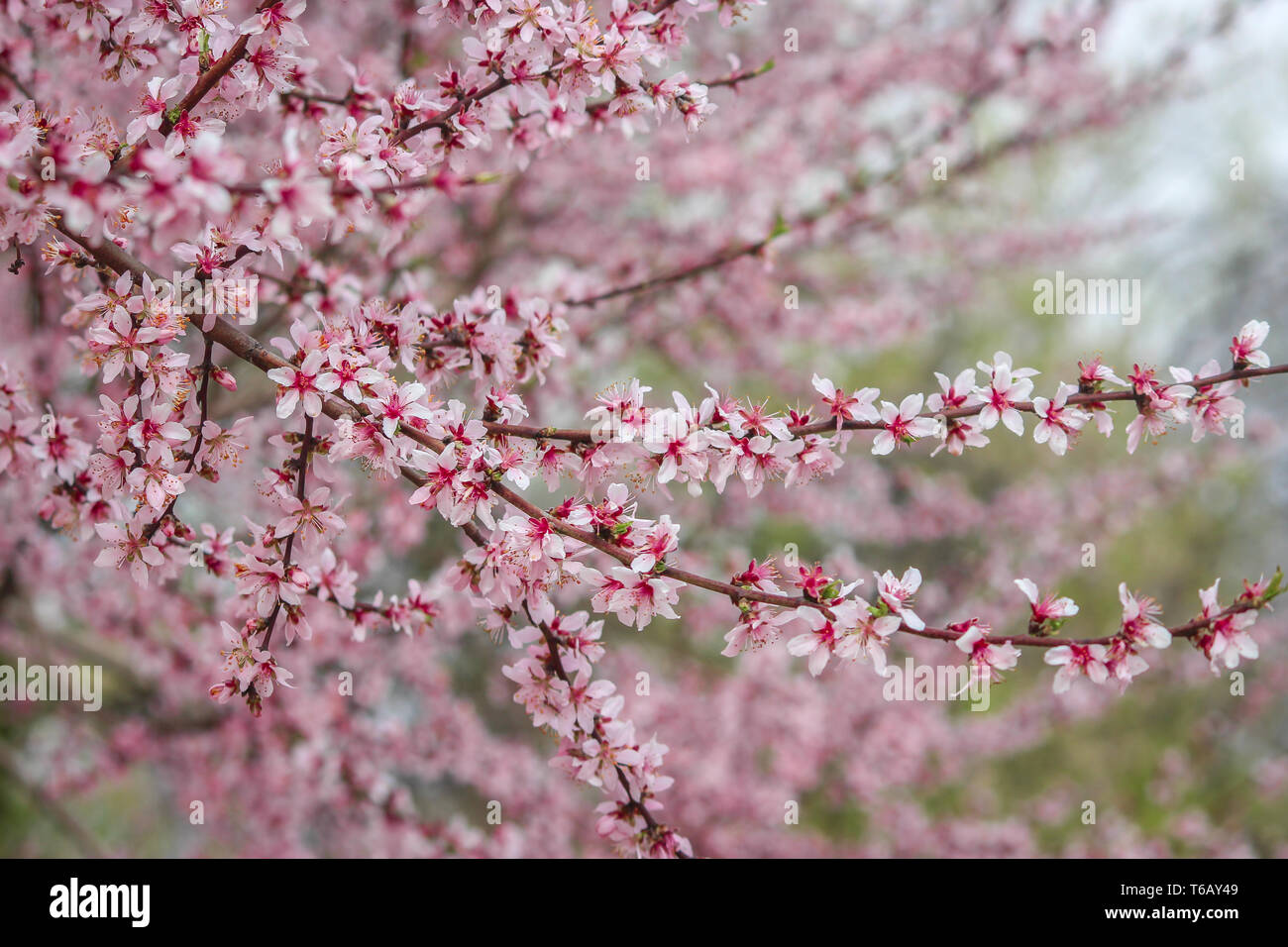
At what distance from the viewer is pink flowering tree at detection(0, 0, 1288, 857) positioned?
1.58 m

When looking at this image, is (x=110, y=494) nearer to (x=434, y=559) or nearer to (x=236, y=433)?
(x=236, y=433)

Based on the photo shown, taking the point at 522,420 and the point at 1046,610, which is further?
the point at 522,420

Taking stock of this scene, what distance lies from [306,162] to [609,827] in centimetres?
152

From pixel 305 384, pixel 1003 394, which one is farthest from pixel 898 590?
pixel 305 384

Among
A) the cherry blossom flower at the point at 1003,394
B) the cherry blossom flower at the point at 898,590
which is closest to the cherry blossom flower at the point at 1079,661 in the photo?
the cherry blossom flower at the point at 898,590

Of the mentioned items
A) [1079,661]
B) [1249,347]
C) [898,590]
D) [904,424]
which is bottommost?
[1079,661]

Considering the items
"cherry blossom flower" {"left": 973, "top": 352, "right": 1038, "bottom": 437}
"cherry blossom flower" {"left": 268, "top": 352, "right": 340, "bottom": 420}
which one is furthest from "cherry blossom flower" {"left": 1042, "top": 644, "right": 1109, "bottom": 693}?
"cherry blossom flower" {"left": 268, "top": 352, "right": 340, "bottom": 420}

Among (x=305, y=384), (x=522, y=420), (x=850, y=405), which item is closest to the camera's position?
(x=305, y=384)

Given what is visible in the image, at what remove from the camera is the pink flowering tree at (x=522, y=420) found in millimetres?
1577

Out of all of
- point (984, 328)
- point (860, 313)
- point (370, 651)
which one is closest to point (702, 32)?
point (860, 313)

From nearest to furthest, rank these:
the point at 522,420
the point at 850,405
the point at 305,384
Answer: the point at 305,384, the point at 850,405, the point at 522,420

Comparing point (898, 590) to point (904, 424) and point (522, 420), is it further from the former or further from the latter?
point (522, 420)

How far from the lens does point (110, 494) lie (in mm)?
1716

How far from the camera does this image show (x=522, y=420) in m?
1.81
